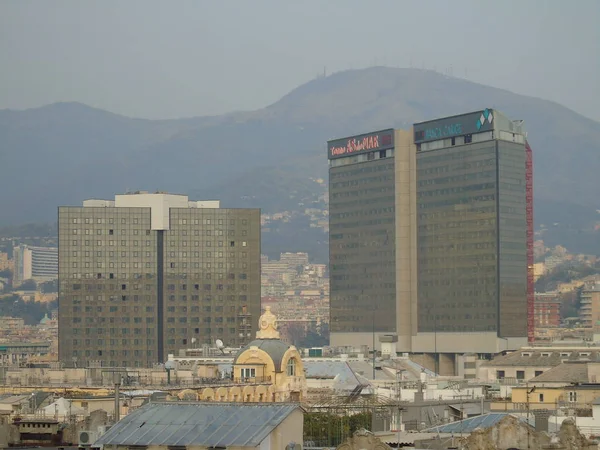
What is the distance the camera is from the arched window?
144 m

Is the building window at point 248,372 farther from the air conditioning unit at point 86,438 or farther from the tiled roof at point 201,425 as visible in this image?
the tiled roof at point 201,425

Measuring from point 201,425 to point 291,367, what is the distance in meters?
84.3

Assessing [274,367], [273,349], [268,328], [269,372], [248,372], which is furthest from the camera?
[268,328]

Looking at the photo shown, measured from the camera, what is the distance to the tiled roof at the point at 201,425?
59250 millimetres

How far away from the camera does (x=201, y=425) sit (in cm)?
6109

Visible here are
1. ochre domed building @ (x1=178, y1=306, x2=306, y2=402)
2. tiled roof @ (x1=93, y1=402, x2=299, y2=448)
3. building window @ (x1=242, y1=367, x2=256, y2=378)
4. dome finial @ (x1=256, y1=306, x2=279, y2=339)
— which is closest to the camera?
tiled roof @ (x1=93, y1=402, x2=299, y2=448)

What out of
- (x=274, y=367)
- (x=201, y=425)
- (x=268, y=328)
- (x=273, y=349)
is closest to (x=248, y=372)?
(x=274, y=367)

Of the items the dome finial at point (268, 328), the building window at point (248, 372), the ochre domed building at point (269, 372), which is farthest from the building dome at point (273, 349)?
the dome finial at point (268, 328)

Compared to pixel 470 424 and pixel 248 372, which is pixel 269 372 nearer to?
pixel 248 372

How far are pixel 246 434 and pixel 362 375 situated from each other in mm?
127787

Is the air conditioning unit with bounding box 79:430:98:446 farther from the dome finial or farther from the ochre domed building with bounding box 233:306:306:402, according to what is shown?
the dome finial

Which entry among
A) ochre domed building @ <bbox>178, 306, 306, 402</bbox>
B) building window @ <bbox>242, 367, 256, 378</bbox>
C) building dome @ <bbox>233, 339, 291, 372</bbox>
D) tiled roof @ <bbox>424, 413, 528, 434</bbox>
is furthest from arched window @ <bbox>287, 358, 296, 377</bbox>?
tiled roof @ <bbox>424, 413, 528, 434</bbox>

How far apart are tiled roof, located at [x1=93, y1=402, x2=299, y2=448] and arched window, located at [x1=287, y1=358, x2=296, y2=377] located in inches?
3153

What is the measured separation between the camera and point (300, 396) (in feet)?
461
